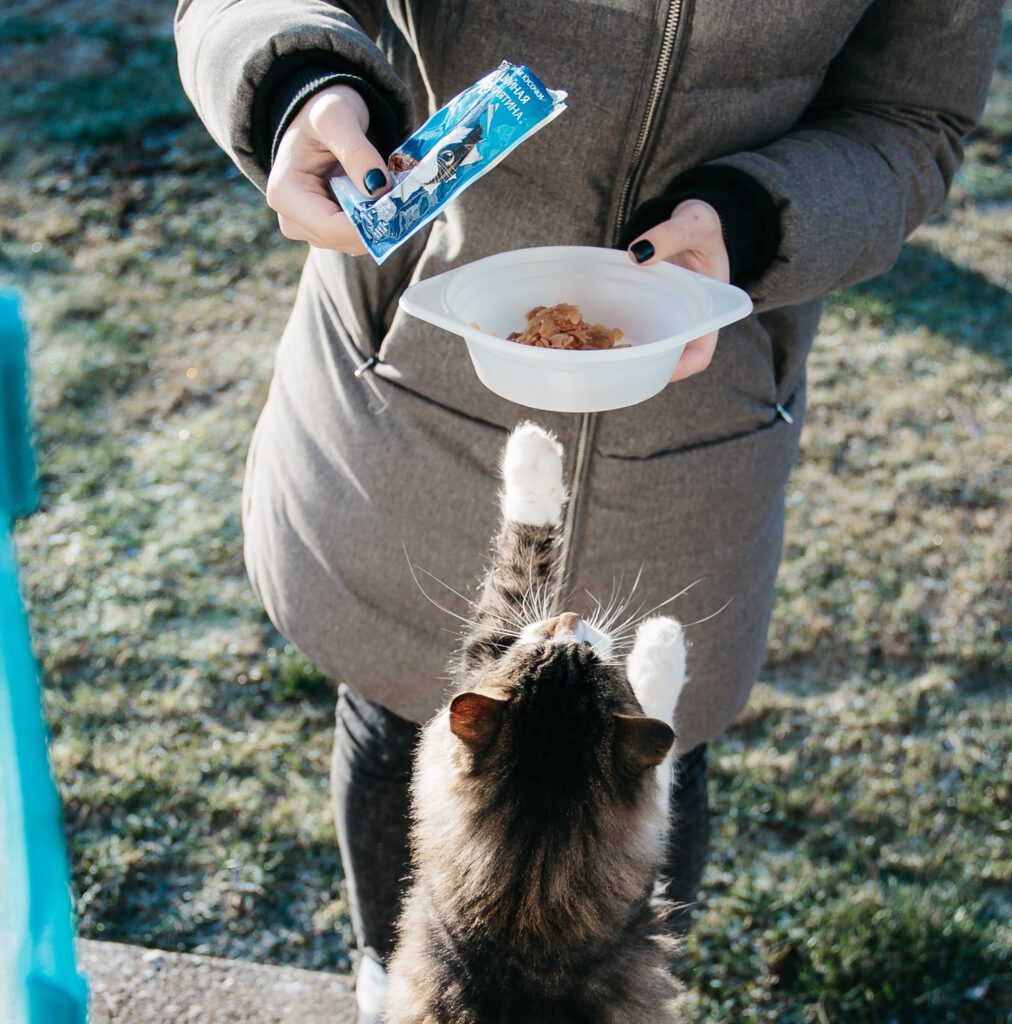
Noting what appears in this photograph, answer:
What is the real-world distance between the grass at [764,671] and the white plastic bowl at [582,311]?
1.43 meters

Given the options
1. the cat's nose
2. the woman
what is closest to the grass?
the woman

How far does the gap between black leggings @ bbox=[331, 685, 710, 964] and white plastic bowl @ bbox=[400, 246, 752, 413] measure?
0.69 meters

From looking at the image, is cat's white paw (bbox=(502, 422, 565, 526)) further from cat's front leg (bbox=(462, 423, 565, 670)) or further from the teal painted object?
the teal painted object

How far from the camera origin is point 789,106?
1.41m

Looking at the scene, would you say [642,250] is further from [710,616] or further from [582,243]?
[710,616]

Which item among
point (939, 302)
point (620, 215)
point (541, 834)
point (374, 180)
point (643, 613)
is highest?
point (374, 180)

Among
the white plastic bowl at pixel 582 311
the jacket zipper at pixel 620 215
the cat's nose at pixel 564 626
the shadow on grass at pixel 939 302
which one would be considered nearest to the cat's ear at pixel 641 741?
the cat's nose at pixel 564 626

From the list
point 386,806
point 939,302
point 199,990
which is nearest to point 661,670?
point 386,806

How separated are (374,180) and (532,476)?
499 mm

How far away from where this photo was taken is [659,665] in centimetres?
155

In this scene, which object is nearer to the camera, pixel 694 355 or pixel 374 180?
pixel 374 180

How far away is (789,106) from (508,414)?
562mm

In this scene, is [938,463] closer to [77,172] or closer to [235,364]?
[235,364]

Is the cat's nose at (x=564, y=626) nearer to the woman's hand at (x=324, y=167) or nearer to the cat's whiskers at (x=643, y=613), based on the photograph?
the cat's whiskers at (x=643, y=613)
